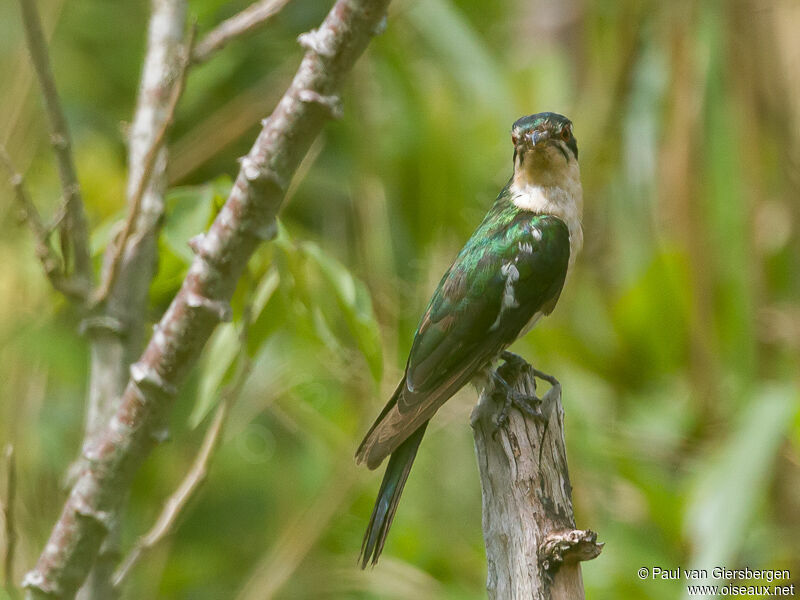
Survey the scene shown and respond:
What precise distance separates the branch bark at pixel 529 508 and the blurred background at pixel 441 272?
58.0 inches

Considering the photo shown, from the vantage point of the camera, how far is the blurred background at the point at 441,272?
4.38m

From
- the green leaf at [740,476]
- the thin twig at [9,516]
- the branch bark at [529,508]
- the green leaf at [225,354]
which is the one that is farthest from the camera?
the green leaf at [740,476]

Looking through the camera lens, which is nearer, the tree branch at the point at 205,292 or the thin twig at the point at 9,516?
the tree branch at the point at 205,292

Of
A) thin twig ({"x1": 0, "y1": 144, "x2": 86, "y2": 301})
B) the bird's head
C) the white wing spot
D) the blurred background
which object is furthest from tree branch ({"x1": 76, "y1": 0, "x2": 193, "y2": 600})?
the blurred background

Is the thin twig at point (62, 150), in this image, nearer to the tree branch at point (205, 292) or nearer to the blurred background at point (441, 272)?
the tree branch at point (205, 292)

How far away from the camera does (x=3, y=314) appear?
14.1 feet

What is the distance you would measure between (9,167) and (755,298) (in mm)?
3582

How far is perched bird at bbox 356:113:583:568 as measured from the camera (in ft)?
8.27

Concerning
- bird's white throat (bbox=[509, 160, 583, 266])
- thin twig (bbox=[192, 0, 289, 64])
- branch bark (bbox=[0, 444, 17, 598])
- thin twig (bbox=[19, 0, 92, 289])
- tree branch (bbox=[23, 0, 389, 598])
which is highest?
bird's white throat (bbox=[509, 160, 583, 266])

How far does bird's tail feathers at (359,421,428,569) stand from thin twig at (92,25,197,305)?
0.84 meters

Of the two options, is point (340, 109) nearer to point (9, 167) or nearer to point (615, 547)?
point (9, 167)

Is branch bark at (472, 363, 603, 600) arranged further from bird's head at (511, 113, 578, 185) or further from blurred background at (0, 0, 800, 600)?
blurred background at (0, 0, 800, 600)

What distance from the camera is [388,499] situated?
243 centimetres

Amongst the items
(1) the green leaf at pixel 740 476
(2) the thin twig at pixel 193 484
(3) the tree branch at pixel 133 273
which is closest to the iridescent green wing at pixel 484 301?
(2) the thin twig at pixel 193 484
